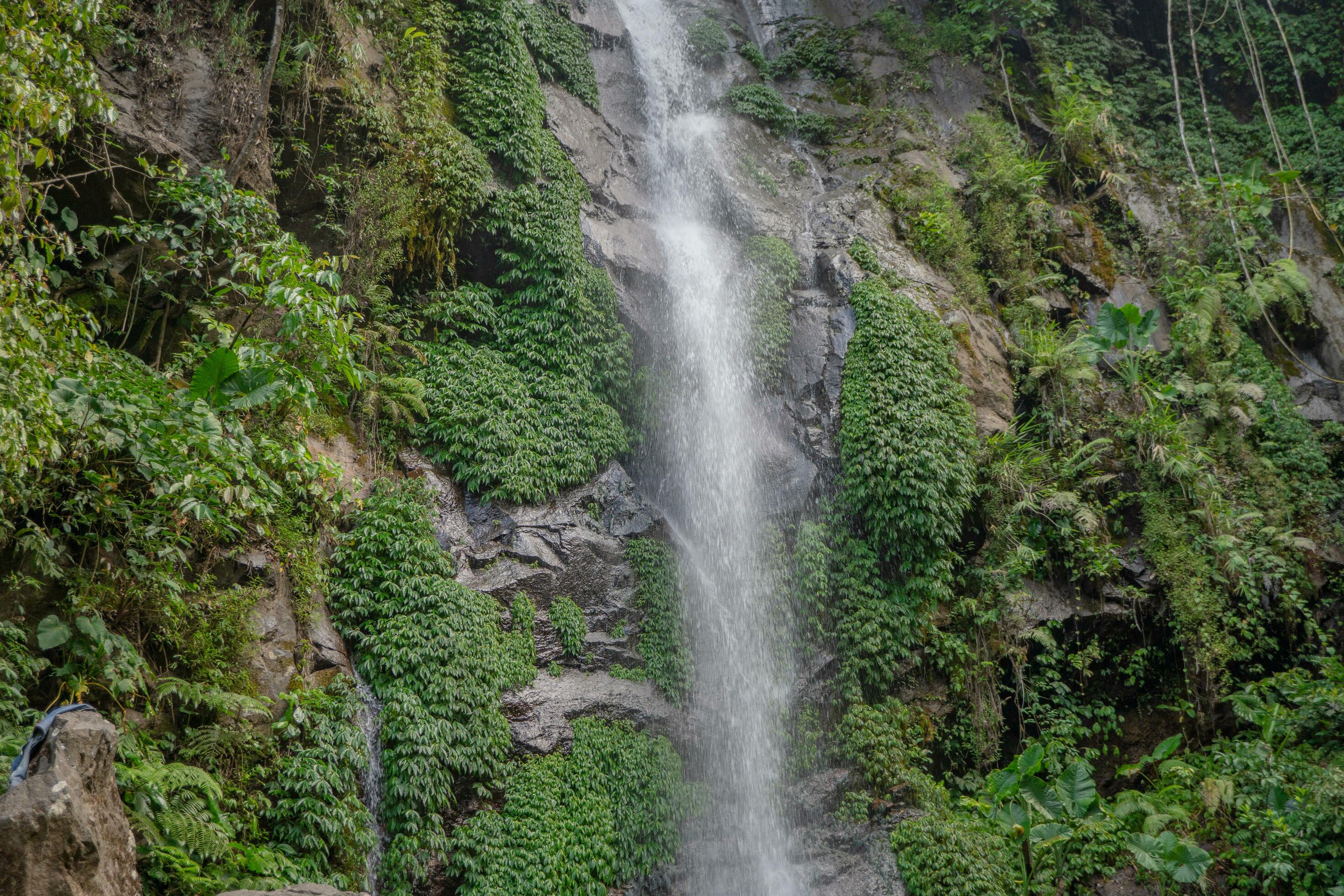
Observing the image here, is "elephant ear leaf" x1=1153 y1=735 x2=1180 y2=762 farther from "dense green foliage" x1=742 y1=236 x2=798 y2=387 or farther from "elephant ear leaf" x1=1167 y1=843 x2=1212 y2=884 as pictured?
"dense green foliage" x1=742 y1=236 x2=798 y2=387

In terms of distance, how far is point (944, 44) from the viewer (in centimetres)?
1688

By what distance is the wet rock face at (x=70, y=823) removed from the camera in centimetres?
353

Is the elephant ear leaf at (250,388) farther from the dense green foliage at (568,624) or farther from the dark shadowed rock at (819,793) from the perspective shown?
the dark shadowed rock at (819,793)

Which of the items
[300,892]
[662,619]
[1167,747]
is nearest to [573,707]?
[662,619]

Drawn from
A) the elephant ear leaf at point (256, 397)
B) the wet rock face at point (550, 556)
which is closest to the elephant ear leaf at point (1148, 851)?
the wet rock face at point (550, 556)

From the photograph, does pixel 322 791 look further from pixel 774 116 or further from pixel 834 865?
pixel 774 116

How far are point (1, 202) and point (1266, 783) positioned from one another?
1209cm

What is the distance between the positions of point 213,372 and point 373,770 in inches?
154

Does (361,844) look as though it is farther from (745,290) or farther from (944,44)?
(944,44)

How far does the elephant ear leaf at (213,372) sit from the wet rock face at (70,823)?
8.61 ft

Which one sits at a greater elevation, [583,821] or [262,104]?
[262,104]

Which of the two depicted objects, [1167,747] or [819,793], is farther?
[819,793]

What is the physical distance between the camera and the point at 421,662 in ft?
26.1

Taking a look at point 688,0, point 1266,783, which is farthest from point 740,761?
point 688,0
